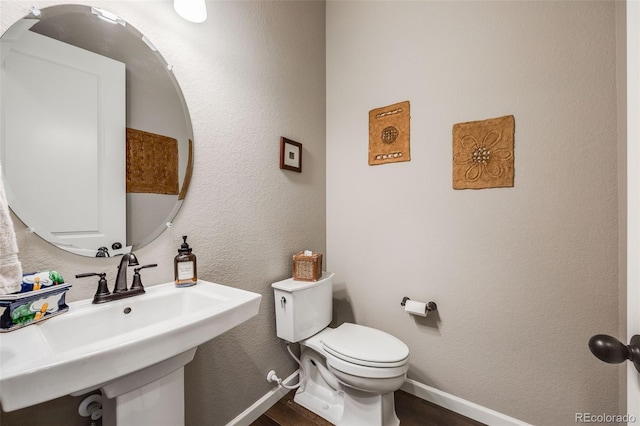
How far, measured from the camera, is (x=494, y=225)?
1354 mm

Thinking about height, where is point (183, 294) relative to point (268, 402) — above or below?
above

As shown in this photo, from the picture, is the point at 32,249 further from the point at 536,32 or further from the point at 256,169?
the point at 536,32

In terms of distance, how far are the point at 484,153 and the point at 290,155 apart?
114cm

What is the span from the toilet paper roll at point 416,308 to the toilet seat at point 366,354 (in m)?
0.22

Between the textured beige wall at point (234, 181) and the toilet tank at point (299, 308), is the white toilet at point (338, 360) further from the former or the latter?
the textured beige wall at point (234, 181)

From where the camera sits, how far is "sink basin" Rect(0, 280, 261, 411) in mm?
476

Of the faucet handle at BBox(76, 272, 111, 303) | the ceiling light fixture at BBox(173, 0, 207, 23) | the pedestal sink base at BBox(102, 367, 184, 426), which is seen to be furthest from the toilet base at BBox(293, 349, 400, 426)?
the ceiling light fixture at BBox(173, 0, 207, 23)

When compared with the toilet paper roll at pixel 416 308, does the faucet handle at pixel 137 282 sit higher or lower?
higher

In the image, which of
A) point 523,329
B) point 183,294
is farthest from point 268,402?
point 523,329

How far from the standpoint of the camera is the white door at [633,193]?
43 cm

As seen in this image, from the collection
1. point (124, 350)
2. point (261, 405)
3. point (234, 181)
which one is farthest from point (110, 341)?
point (261, 405)

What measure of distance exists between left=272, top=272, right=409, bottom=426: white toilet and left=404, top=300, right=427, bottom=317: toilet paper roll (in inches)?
8.3

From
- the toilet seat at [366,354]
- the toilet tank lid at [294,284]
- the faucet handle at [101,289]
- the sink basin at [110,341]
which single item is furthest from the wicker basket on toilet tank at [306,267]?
the faucet handle at [101,289]

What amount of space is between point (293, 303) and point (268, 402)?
0.63 m
